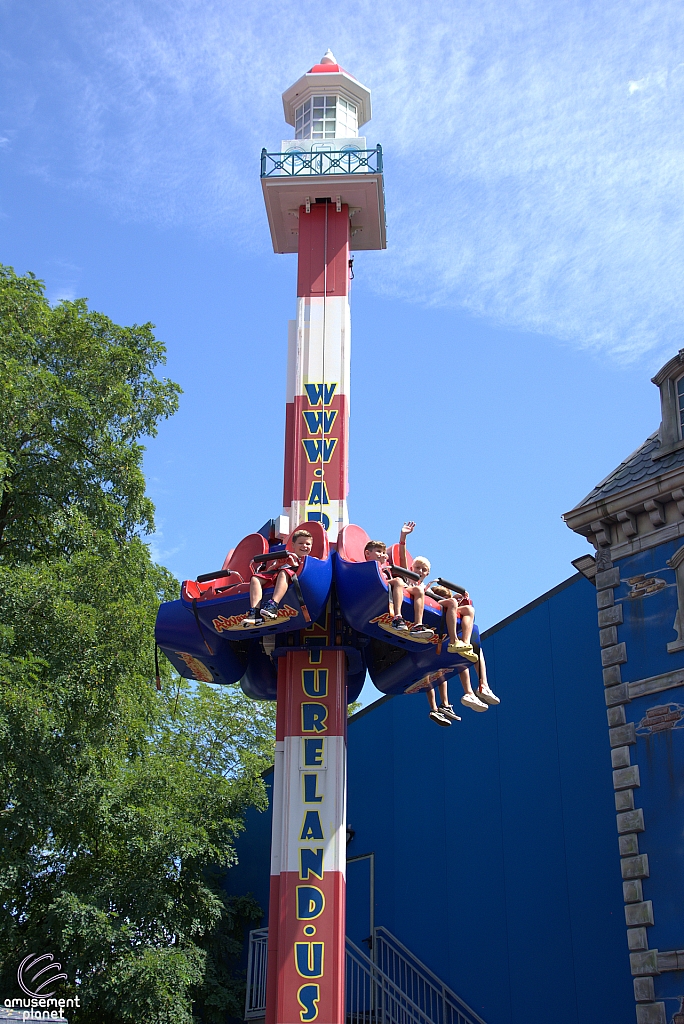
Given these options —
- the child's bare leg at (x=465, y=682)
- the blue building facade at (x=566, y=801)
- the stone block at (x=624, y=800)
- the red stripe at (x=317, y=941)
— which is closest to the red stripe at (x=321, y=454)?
the child's bare leg at (x=465, y=682)

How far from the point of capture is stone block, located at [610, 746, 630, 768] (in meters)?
16.5

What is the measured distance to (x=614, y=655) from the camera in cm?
1728

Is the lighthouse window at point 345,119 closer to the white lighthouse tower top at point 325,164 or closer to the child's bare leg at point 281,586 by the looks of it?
the white lighthouse tower top at point 325,164

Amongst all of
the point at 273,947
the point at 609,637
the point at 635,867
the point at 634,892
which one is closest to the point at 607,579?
the point at 609,637

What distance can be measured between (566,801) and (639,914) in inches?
126

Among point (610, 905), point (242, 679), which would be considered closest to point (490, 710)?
point (610, 905)

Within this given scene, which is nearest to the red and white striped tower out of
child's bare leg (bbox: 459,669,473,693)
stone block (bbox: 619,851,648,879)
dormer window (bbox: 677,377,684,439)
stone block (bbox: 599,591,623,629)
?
child's bare leg (bbox: 459,669,473,693)

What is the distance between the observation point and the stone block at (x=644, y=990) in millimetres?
15078

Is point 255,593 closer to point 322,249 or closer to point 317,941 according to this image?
point 317,941

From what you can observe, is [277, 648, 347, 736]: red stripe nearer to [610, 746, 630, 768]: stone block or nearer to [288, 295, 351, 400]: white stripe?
[288, 295, 351, 400]: white stripe

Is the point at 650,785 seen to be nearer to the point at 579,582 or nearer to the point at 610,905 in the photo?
the point at 610,905

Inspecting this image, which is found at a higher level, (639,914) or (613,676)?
(613,676)

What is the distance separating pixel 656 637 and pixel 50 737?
30.5ft

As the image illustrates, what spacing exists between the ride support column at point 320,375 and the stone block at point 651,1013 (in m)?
7.76
